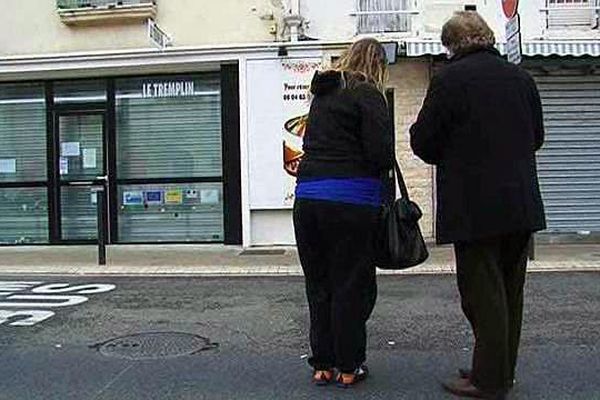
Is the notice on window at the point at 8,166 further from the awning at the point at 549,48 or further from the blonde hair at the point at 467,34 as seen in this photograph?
the blonde hair at the point at 467,34

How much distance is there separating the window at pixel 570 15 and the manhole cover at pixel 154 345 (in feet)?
29.5

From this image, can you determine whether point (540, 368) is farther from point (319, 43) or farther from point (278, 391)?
point (319, 43)

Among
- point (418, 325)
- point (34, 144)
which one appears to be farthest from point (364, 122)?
point (34, 144)

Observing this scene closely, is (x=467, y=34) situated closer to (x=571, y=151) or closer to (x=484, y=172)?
(x=484, y=172)

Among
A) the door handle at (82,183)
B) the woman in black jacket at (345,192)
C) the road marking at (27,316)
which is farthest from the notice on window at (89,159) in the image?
the woman in black jacket at (345,192)

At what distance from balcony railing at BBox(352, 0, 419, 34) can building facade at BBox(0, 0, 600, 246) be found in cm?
2

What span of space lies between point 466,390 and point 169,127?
31.0 feet

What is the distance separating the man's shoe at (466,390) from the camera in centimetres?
423

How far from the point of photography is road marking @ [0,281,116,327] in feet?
22.7

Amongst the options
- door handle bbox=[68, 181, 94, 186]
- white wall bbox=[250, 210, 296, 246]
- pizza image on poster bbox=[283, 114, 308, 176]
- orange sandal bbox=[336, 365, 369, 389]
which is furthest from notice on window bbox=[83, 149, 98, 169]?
orange sandal bbox=[336, 365, 369, 389]

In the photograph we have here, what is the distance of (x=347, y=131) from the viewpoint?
4457mm

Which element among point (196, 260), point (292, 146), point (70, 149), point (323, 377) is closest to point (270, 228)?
point (292, 146)

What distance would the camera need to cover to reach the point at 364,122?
4391 millimetres

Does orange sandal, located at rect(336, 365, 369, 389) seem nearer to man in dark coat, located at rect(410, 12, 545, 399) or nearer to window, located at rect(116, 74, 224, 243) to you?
man in dark coat, located at rect(410, 12, 545, 399)
